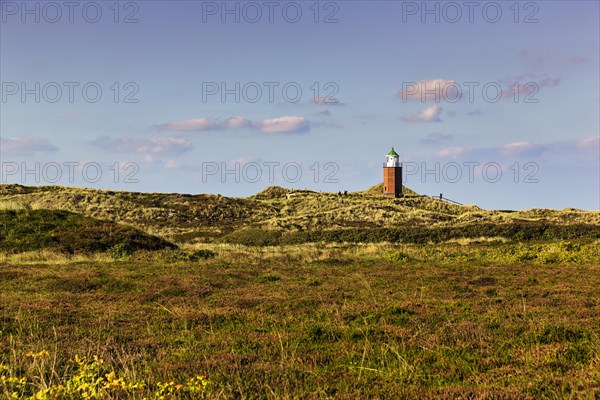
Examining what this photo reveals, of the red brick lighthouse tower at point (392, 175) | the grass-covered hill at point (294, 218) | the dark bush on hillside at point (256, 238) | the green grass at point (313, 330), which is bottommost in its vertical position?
the green grass at point (313, 330)

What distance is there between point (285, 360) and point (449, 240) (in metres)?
46.2

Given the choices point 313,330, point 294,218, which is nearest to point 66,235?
point 313,330

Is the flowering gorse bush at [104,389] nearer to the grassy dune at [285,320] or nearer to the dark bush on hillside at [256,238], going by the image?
the grassy dune at [285,320]

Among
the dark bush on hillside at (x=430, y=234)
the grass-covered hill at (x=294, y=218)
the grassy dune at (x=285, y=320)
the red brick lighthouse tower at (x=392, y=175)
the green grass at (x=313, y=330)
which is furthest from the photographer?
the red brick lighthouse tower at (x=392, y=175)

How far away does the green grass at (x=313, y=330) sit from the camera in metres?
9.38

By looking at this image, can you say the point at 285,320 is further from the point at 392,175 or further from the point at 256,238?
the point at 392,175

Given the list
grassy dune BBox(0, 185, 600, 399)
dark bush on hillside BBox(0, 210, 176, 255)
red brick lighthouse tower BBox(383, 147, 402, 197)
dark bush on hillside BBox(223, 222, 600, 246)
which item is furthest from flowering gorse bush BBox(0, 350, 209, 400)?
red brick lighthouse tower BBox(383, 147, 402, 197)

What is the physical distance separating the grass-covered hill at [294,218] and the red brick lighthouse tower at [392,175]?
25.8ft

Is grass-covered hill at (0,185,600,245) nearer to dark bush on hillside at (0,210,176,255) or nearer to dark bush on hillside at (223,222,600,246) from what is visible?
dark bush on hillside at (223,222,600,246)

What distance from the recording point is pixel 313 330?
13.4m

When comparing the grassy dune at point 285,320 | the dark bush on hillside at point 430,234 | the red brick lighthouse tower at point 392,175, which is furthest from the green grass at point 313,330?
the red brick lighthouse tower at point 392,175

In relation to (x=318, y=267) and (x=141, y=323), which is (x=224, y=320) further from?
(x=318, y=267)

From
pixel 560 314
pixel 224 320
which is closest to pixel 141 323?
pixel 224 320

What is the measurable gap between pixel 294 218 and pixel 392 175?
4921 centimetres
